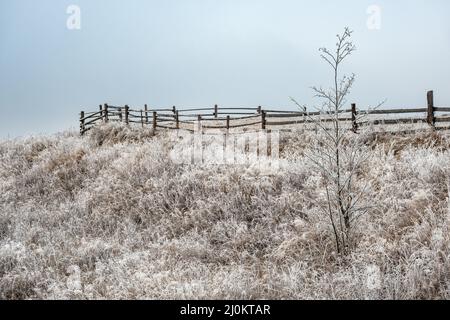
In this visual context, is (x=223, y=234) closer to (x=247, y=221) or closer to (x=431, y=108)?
(x=247, y=221)

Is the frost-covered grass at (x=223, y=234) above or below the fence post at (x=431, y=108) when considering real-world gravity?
below

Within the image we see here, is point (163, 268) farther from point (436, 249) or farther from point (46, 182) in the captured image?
point (46, 182)

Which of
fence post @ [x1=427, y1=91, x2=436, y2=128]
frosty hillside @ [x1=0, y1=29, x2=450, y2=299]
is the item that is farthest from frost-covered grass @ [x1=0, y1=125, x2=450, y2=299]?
fence post @ [x1=427, y1=91, x2=436, y2=128]

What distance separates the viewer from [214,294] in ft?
19.9

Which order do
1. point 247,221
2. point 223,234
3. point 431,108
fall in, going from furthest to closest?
point 431,108 → point 247,221 → point 223,234

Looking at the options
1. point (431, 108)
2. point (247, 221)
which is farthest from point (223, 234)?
point (431, 108)

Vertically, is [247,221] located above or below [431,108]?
below

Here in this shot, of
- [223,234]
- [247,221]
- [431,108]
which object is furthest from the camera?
[431,108]

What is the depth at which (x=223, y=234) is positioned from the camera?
29.5 ft

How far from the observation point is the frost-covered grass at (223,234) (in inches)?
248

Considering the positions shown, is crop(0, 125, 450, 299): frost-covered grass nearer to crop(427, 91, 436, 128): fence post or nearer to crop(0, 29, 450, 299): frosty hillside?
crop(0, 29, 450, 299): frosty hillside

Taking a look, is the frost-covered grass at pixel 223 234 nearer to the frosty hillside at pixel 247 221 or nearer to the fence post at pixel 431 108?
the frosty hillside at pixel 247 221

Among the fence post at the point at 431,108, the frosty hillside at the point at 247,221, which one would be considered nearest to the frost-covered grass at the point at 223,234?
the frosty hillside at the point at 247,221
